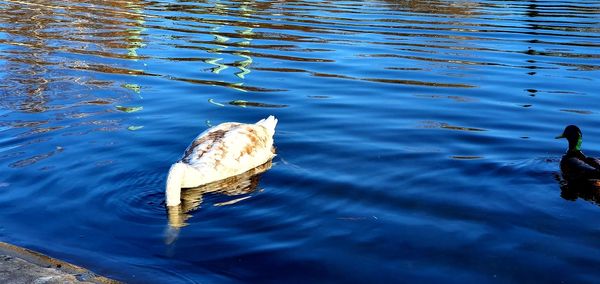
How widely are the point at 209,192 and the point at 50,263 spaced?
2.76 meters

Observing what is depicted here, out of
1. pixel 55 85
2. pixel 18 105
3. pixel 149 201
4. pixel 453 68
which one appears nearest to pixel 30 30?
pixel 55 85

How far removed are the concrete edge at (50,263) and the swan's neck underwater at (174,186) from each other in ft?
5.51

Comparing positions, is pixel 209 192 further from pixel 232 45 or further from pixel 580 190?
pixel 232 45

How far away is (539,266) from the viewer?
653 centimetres

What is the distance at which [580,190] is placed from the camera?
8.62 metres

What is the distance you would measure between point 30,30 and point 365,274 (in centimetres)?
1813

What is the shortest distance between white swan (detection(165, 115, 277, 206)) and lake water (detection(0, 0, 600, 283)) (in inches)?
13.1

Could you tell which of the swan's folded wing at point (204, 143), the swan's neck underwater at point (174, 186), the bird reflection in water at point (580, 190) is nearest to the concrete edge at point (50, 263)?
the swan's neck underwater at point (174, 186)

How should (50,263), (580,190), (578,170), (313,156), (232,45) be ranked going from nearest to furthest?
(50,263)
(580,190)
(578,170)
(313,156)
(232,45)

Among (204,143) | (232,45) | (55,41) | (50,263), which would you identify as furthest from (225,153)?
(55,41)

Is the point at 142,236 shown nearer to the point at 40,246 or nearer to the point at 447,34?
the point at 40,246

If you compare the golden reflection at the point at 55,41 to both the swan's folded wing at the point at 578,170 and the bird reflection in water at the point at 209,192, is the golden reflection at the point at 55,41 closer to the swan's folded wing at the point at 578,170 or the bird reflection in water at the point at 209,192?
the bird reflection in water at the point at 209,192

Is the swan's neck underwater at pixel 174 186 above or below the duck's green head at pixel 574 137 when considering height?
below

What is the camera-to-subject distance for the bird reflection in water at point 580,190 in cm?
839
